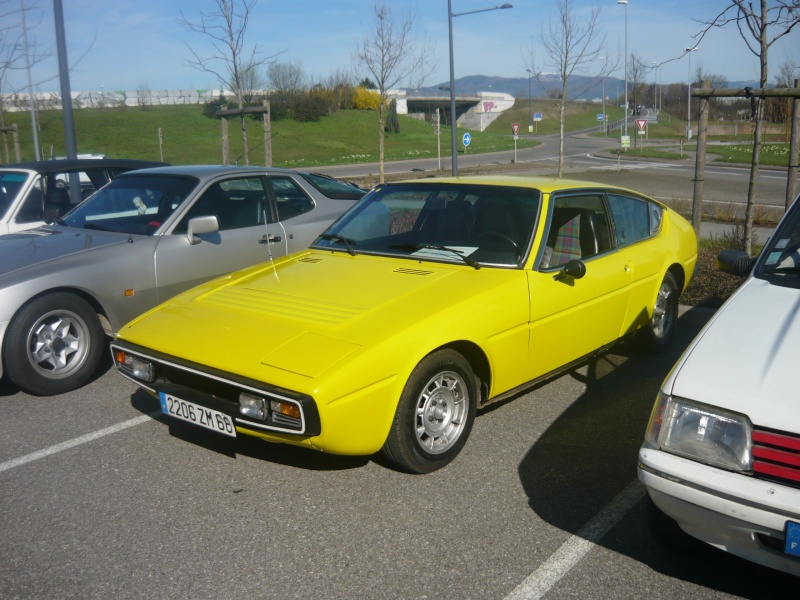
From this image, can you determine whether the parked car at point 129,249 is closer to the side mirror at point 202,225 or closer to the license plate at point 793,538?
the side mirror at point 202,225

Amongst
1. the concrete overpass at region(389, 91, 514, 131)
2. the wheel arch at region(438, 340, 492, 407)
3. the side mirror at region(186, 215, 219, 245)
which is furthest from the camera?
the concrete overpass at region(389, 91, 514, 131)

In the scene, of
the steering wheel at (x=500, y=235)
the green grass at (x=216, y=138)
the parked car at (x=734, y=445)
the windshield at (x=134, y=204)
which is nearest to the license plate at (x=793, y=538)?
the parked car at (x=734, y=445)

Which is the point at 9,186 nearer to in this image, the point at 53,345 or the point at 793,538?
Answer: the point at 53,345

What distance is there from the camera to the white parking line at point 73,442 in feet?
14.2

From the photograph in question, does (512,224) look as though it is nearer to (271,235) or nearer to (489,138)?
(271,235)

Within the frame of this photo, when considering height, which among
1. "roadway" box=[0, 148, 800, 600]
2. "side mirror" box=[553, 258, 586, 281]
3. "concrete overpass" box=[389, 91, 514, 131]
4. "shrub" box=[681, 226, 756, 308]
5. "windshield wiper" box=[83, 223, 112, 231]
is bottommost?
"roadway" box=[0, 148, 800, 600]

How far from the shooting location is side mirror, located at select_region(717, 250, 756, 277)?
4.23 metres

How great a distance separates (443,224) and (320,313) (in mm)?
1411

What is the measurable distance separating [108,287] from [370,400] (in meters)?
3.07

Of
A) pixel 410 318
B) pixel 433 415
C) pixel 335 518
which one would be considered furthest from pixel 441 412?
pixel 335 518

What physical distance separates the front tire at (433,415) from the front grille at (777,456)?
1624 millimetres

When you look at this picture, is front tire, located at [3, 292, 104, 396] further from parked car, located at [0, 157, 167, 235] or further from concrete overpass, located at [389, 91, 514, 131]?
concrete overpass, located at [389, 91, 514, 131]

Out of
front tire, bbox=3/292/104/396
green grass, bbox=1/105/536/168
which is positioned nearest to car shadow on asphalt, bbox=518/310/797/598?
front tire, bbox=3/292/104/396

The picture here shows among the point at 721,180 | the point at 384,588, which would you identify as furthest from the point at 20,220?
the point at 721,180
